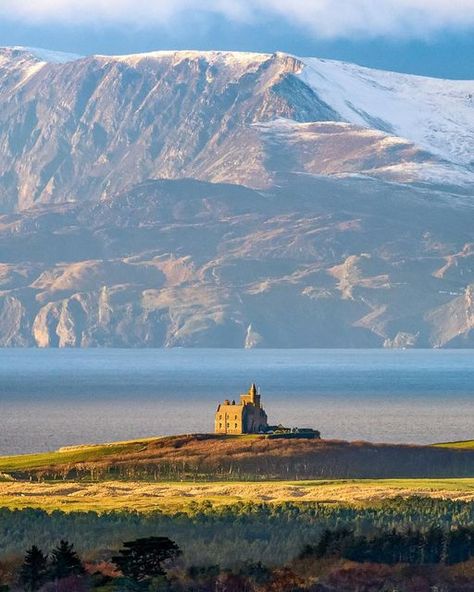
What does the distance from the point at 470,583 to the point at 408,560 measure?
4213 millimetres

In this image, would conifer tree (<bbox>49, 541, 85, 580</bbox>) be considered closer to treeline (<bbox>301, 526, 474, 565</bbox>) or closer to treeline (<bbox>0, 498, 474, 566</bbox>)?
treeline (<bbox>0, 498, 474, 566</bbox>)

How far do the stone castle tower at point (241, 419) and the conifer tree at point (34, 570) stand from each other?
89516 millimetres

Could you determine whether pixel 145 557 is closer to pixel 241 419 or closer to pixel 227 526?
pixel 227 526

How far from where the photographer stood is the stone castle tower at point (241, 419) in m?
167

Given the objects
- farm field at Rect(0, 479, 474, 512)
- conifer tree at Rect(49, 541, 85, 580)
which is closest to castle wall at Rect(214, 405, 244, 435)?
farm field at Rect(0, 479, 474, 512)

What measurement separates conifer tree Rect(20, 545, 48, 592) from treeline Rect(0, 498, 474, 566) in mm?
4131

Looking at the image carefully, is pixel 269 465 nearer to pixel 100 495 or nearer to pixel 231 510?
pixel 100 495

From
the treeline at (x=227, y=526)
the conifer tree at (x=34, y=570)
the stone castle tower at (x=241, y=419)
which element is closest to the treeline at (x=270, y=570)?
the conifer tree at (x=34, y=570)

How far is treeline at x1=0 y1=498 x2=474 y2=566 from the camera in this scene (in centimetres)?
8150

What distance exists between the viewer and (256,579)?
248ft

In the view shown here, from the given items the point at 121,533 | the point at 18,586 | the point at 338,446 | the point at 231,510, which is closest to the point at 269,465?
the point at 338,446

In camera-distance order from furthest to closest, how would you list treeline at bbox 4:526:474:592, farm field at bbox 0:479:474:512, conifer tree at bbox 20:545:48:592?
farm field at bbox 0:479:474:512
treeline at bbox 4:526:474:592
conifer tree at bbox 20:545:48:592

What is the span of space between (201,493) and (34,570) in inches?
1396

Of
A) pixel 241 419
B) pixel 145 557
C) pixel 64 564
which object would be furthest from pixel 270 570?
pixel 241 419
